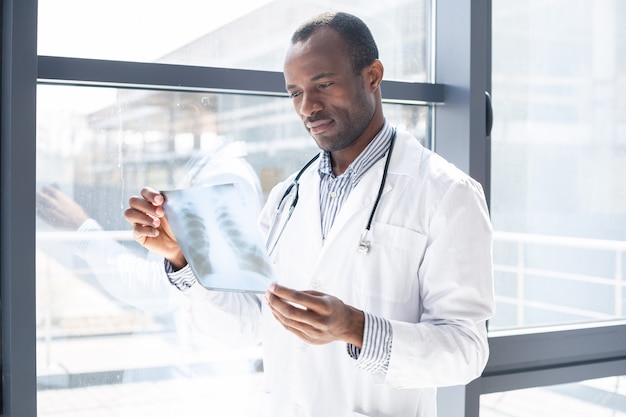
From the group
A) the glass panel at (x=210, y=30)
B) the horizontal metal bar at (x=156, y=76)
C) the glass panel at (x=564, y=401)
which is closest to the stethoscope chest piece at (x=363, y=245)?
the horizontal metal bar at (x=156, y=76)

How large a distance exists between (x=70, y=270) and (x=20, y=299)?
0.56 ft

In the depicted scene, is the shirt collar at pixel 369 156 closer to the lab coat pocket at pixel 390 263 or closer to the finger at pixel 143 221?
the lab coat pocket at pixel 390 263

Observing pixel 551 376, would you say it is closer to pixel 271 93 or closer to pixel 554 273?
pixel 554 273

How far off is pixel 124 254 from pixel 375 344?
2.70ft

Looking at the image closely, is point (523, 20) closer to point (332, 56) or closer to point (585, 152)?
point (585, 152)

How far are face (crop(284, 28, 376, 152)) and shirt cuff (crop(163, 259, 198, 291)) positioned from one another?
40 centimetres

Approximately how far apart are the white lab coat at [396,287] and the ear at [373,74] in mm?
134

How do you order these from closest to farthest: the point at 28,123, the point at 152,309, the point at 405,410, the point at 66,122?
the point at 405,410 → the point at 28,123 → the point at 66,122 → the point at 152,309

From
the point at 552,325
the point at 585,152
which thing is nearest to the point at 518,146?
the point at 585,152

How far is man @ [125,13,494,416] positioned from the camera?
131cm

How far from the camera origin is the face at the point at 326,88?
145cm

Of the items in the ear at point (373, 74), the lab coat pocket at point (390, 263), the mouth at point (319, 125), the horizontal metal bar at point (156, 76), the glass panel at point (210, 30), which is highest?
the glass panel at point (210, 30)

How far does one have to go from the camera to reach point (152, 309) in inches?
71.6

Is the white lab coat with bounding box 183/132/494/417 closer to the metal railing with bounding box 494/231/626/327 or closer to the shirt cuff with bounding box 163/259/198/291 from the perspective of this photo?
the shirt cuff with bounding box 163/259/198/291
